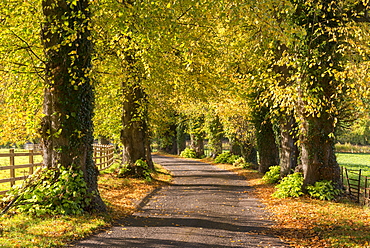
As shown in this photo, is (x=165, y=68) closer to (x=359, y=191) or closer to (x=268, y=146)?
(x=359, y=191)

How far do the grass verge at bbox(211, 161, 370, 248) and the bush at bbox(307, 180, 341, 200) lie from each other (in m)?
0.27

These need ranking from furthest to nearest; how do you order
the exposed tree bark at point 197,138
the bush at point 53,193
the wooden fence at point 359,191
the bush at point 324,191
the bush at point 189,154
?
the bush at point 189,154
the exposed tree bark at point 197,138
the bush at point 324,191
the wooden fence at point 359,191
the bush at point 53,193

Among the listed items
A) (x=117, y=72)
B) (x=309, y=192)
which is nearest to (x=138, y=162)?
(x=117, y=72)

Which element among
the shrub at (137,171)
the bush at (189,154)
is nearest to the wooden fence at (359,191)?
the shrub at (137,171)

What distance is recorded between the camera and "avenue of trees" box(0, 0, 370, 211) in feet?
30.7

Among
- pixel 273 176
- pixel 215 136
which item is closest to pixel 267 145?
pixel 273 176

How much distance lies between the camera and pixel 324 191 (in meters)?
12.9

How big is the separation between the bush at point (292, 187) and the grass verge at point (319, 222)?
353 mm

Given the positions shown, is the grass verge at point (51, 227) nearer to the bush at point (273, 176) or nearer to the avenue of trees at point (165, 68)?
the avenue of trees at point (165, 68)

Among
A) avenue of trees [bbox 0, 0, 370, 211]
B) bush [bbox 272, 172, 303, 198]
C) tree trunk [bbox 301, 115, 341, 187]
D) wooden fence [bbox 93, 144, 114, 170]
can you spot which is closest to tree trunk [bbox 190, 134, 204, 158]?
wooden fence [bbox 93, 144, 114, 170]

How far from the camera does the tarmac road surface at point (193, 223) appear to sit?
25.9 ft

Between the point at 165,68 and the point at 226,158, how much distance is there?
1858cm

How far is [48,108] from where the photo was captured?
32.4ft

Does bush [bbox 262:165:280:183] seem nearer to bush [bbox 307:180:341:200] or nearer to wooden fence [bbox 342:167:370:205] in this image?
wooden fence [bbox 342:167:370:205]
